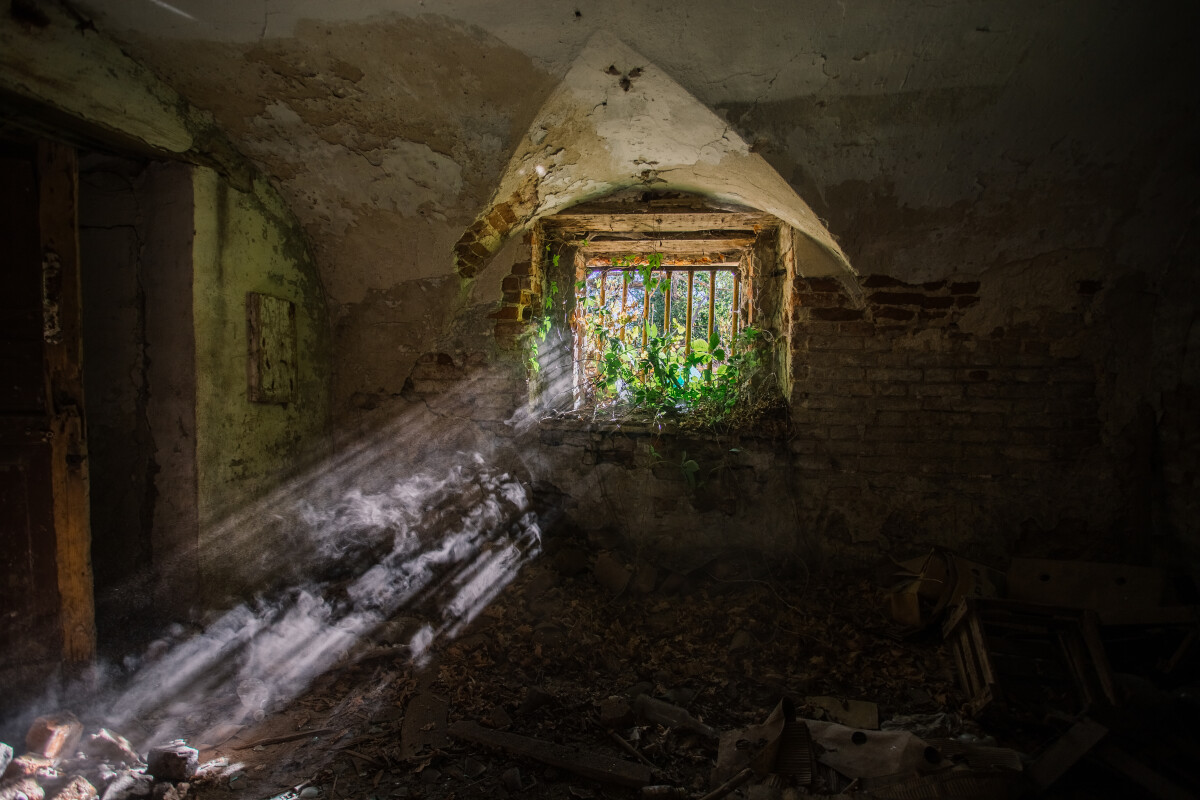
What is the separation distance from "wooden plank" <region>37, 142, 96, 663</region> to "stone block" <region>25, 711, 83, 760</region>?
0.32 meters

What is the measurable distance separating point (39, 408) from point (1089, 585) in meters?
4.56

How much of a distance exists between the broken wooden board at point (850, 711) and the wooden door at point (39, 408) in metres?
3.05

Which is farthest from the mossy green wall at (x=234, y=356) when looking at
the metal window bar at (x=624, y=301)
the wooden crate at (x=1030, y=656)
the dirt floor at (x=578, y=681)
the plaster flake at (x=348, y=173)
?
the wooden crate at (x=1030, y=656)

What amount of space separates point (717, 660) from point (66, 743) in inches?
101

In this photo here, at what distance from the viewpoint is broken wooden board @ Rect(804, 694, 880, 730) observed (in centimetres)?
247

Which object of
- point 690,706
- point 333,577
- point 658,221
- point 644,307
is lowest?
point 690,706

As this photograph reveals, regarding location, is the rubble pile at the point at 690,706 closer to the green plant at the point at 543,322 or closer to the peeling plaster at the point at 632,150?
the green plant at the point at 543,322

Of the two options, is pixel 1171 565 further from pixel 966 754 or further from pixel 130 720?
pixel 130 720

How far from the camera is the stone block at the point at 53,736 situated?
2.15 meters

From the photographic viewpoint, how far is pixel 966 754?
2049 millimetres

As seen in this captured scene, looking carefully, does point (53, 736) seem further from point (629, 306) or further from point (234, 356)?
point (629, 306)

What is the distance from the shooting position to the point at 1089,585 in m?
2.91

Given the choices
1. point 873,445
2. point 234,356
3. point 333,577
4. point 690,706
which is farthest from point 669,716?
point 234,356

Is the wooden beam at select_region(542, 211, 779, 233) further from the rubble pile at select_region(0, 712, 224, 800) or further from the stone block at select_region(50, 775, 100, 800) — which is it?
the stone block at select_region(50, 775, 100, 800)
